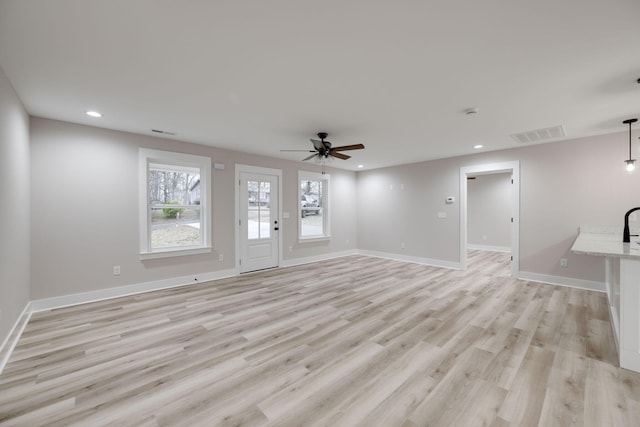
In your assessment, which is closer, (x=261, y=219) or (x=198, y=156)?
(x=198, y=156)

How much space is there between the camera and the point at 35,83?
2.56 m

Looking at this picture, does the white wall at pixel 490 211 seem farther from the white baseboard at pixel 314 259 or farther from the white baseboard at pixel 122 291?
the white baseboard at pixel 122 291

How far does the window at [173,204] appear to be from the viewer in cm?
426

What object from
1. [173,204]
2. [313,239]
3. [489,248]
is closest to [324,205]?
[313,239]

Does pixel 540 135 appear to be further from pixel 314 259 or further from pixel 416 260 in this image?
pixel 314 259

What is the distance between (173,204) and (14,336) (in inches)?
97.4

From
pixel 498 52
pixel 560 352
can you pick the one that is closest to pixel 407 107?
pixel 498 52

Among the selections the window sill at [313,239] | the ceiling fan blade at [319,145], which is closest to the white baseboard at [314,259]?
the window sill at [313,239]

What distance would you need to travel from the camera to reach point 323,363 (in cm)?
224

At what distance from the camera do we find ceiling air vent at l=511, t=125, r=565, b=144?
3.96 m

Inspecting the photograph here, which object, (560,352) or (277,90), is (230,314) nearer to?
(277,90)

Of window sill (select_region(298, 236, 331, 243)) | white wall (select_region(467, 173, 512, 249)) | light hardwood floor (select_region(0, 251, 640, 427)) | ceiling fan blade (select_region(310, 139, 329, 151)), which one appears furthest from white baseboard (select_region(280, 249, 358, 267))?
white wall (select_region(467, 173, 512, 249))

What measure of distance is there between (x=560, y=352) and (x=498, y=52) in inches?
106

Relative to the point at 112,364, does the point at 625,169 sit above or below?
above
